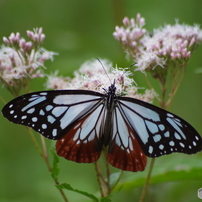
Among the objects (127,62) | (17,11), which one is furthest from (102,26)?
(127,62)

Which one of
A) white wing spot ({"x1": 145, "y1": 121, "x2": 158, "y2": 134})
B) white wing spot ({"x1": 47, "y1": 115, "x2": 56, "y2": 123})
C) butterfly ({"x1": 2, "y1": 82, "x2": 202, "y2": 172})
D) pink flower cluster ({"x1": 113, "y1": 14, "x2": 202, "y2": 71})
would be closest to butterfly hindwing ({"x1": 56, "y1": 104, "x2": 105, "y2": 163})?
butterfly ({"x1": 2, "y1": 82, "x2": 202, "y2": 172})

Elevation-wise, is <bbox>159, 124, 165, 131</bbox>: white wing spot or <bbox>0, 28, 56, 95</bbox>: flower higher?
<bbox>0, 28, 56, 95</bbox>: flower

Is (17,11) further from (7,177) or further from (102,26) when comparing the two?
(7,177)

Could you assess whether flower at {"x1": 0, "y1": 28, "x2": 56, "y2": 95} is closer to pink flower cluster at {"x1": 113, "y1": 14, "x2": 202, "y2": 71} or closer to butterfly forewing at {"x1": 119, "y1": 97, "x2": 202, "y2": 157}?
pink flower cluster at {"x1": 113, "y1": 14, "x2": 202, "y2": 71}

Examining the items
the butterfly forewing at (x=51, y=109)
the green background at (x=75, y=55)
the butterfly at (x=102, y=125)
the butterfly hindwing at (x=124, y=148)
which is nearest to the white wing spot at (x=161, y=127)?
the butterfly at (x=102, y=125)

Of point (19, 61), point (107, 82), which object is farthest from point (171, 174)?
point (19, 61)

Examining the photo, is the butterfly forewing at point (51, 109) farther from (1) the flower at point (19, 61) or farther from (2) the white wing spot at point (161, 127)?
(2) the white wing spot at point (161, 127)

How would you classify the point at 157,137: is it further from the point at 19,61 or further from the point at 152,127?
the point at 19,61
